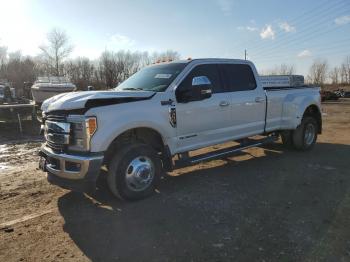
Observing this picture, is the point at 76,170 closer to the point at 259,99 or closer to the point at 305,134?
the point at 259,99

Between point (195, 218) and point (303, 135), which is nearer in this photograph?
point (195, 218)

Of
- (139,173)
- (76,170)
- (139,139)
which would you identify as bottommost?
(139,173)

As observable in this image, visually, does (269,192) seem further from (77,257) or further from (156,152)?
(77,257)

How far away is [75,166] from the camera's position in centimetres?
462

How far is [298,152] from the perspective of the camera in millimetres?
8320

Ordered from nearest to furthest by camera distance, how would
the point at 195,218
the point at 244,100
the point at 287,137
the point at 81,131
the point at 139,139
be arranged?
the point at 195,218
the point at 81,131
the point at 139,139
the point at 244,100
the point at 287,137

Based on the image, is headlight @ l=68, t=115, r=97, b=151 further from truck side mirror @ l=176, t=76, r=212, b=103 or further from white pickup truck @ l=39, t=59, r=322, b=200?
truck side mirror @ l=176, t=76, r=212, b=103

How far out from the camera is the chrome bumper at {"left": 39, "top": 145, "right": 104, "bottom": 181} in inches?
178

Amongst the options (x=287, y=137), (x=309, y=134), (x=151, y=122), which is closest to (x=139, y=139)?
(x=151, y=122)

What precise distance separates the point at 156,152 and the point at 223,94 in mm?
1781

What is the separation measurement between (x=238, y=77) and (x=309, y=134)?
115 inches

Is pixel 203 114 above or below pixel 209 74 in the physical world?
below

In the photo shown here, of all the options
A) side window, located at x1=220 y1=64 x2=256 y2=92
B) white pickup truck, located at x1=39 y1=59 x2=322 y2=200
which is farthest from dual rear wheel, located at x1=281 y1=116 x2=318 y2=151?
side window, located at x1=220 y1=64 x2=256 y2=92

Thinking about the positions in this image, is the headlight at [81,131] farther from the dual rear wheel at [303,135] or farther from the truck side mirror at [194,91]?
the dual rear wheel at [303,135]
